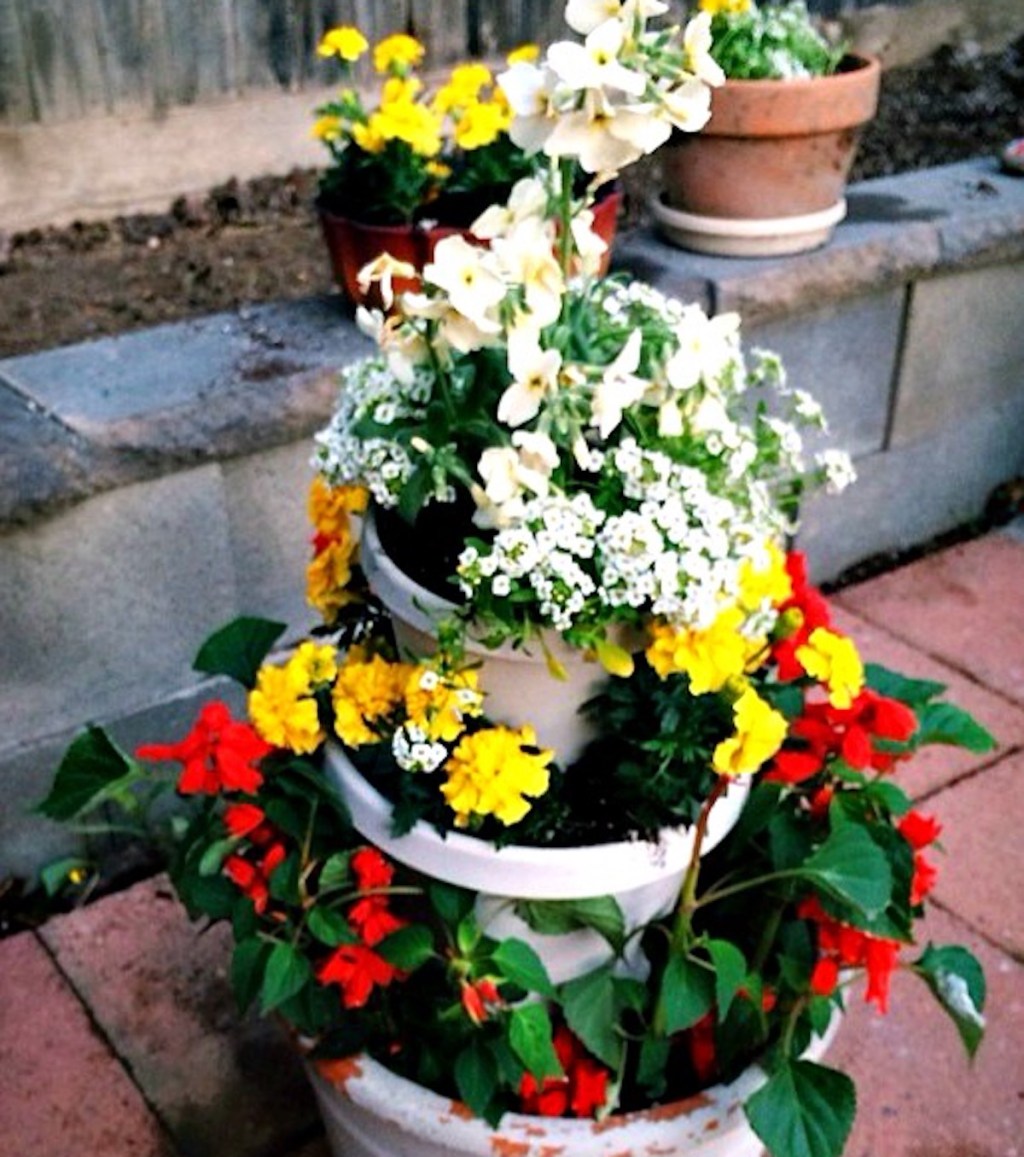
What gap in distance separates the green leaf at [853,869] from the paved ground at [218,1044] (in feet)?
1.77

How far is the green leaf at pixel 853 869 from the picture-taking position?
4.30 feet

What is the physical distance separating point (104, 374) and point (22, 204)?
1.50 m

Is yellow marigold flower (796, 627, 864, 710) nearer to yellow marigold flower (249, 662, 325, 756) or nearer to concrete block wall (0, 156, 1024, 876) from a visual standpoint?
yellow marigold flower (249, 662, 325, 756)

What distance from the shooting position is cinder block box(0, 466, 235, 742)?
1863 millimetres

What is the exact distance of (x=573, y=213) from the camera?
4.08 ft

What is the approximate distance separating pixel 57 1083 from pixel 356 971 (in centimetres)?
63

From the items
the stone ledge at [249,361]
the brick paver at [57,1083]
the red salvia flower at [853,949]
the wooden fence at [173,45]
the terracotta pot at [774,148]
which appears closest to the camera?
the red salvia flower at [853,949]

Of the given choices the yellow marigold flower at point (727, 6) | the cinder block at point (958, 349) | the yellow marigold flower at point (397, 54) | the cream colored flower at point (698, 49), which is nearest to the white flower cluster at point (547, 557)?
the cream colored flower at point (698, 49)

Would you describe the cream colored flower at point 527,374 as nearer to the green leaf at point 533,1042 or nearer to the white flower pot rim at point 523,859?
the white flower pot rim at point 523,859

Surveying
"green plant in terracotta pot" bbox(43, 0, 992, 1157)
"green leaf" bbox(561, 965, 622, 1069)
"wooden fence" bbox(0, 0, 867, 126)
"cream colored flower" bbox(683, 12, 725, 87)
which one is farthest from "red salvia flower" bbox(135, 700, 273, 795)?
"wooden fence" bbox(0, 0, 867, 126)

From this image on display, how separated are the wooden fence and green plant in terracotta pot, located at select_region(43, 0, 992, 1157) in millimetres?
2131

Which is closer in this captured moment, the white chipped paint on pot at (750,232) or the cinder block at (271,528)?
the cinder block at (271,528)

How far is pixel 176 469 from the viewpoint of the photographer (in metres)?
1.90

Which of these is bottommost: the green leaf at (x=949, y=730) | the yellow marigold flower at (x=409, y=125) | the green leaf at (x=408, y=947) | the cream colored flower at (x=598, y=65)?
the green leaf at (x=408, y=947)
